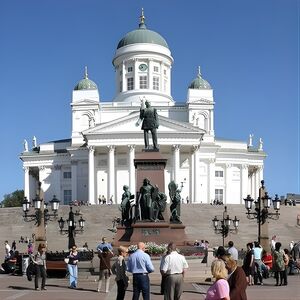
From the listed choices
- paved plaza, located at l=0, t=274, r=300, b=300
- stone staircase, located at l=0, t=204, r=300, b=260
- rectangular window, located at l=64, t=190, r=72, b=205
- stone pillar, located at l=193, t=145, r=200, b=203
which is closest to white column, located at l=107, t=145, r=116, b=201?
rectangular window, located at l=64, t=190, r=72, b=205

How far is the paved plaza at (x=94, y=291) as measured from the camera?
17.3m

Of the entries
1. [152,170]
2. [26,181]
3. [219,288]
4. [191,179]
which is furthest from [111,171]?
[219,288]

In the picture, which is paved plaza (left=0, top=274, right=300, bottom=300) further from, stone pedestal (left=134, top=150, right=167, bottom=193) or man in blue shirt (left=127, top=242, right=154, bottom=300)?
stone pedestal (left=134, top=150, right=167, bottom=193)

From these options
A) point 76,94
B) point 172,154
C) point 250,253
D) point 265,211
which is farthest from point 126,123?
point 250,253

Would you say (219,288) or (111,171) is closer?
(219,288)

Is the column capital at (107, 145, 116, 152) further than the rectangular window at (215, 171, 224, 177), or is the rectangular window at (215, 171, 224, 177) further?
the rectangular window at (215, 171, 224, 177)

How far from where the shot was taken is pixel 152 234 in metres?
25.0

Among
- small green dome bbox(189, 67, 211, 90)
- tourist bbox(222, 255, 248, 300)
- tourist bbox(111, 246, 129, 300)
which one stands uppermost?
small green dome bbox(189, 67, 211, 90)

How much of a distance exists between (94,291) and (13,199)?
396 feet

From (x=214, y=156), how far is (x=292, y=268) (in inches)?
2472

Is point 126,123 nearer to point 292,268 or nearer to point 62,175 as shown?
point 62,175

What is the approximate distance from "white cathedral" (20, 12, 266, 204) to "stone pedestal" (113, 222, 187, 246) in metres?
57.7

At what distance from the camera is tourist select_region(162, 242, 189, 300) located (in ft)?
43.4

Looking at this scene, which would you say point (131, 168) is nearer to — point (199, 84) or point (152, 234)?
point (199, 84)
